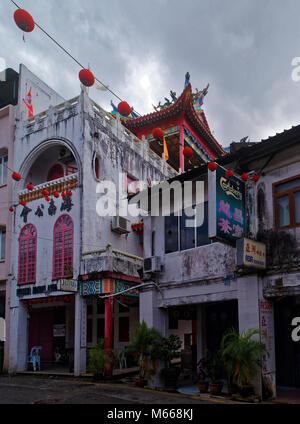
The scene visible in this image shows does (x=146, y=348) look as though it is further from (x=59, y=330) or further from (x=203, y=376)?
(x=59, y=330)

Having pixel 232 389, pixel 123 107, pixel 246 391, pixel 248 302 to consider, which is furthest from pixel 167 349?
pixel 123 107

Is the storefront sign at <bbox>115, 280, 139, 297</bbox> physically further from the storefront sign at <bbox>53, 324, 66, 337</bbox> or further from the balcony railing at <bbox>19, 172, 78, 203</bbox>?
the storefront sign at <bbox>53, 324, 66, 337</bbox>

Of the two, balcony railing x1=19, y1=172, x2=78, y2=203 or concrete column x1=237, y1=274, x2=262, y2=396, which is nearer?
concrete column x1=237, y1=274, x2=262, y2=396

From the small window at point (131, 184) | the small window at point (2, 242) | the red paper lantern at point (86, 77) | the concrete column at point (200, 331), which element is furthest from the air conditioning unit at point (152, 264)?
the small window at point (2, 242)

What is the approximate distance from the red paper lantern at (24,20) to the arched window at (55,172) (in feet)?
43.0

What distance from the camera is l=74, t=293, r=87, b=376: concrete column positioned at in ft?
55.1

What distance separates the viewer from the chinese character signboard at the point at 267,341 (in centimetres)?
1019

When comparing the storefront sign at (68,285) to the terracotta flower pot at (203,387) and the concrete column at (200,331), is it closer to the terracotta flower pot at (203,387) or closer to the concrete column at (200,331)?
the concrete column at (200,331)

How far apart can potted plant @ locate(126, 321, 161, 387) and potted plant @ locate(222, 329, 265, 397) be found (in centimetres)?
316

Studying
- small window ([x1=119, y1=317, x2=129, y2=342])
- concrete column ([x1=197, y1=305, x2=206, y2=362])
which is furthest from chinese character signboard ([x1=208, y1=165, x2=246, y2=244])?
small window ([x1=119, y1=317, x2=129, y2=342])

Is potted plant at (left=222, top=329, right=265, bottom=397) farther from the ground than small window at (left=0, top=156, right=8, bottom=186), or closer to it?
closer to it

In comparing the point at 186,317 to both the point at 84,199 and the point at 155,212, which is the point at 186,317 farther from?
the point at 84,199

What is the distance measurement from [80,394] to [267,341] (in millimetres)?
5687

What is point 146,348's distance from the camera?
12.7m
